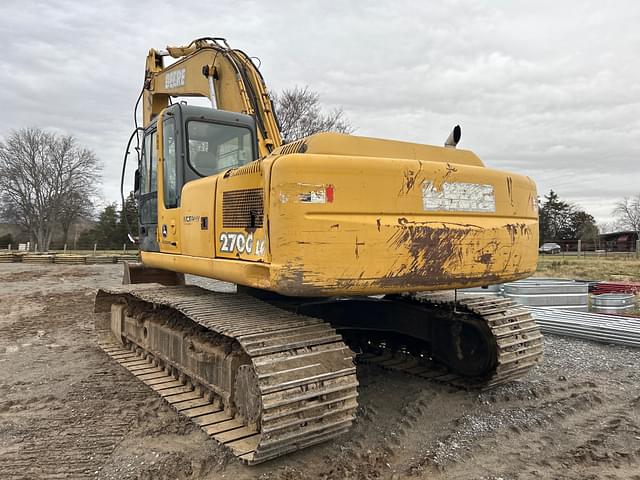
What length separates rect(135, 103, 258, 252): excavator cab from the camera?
4.92m

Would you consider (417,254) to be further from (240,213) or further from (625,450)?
(625,450)

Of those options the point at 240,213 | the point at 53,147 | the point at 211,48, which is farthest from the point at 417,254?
the point at 53,147

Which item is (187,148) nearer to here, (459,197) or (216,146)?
(216,146)

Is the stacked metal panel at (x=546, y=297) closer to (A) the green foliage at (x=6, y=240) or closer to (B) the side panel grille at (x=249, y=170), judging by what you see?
(B) the side panel grille at (x=249, y=170)

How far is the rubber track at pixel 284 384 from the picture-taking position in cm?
311

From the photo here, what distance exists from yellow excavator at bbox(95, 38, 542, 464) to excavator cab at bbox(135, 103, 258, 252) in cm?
1

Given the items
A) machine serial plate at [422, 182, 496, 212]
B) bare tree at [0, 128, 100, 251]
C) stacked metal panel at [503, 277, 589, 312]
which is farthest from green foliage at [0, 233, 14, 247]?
machine serial plate at [422, 182, 496, 212]

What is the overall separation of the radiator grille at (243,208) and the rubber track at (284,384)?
70cm

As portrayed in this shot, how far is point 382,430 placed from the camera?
4012mm

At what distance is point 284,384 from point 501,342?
7.63 ft

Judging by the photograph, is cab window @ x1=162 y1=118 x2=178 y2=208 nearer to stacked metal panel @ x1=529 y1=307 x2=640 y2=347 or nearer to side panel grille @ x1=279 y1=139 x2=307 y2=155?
side panel grille @ x1=279 y1=139 x2=307 y2=155

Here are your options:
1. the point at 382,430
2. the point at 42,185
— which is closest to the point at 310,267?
the point at 382,430

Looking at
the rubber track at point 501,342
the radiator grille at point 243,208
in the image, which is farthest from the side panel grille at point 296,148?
the rubber track at point 501,342

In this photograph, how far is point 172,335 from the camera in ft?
15.4
